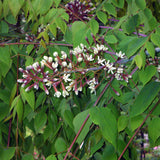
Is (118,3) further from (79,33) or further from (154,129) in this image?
(154,129)

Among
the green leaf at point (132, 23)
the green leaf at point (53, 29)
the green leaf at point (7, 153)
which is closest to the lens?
the green leaf at point (132, 23)

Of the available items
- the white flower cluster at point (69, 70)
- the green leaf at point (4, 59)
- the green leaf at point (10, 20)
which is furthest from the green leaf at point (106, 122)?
the green leaf at point (10, 20)

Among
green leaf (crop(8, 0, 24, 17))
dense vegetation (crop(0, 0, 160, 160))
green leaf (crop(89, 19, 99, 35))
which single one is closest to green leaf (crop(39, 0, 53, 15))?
dense vegetation (crop(0, 0, 160, 160))

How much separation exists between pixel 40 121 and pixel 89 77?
0.46 meters

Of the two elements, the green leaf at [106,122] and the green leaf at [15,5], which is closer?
the green leaf at [106,122]

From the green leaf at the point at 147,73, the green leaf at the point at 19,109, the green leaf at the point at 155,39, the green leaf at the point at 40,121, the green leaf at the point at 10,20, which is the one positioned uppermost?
the green leaf at the point at 155,39

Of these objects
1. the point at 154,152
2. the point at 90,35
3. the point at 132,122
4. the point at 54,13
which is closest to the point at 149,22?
the point at 90,35

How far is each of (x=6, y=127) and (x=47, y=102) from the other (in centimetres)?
32

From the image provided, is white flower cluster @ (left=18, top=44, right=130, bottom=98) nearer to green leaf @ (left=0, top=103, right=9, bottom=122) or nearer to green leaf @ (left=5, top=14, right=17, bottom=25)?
green leaf @ (left=0, top=103, right=9, bottom=122)

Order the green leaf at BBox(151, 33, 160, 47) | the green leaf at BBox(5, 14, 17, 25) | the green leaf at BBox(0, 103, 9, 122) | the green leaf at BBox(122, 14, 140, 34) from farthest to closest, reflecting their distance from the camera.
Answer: the green leaf at BBox(5, 14, 17, 25) < the green leaf at BBox(0, 103, 9, 122) < the green leaf at BBox(122, 14, 140, 34) < the green leaf at BBox(151, 33, 160, 47)

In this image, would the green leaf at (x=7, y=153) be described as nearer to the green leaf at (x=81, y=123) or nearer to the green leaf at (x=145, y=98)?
the green leaf at (x=81, y=123)

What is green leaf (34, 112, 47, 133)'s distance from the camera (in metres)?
1.72

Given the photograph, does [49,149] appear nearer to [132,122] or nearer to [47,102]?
[47,102]

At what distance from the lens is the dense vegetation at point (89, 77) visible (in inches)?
46.4
